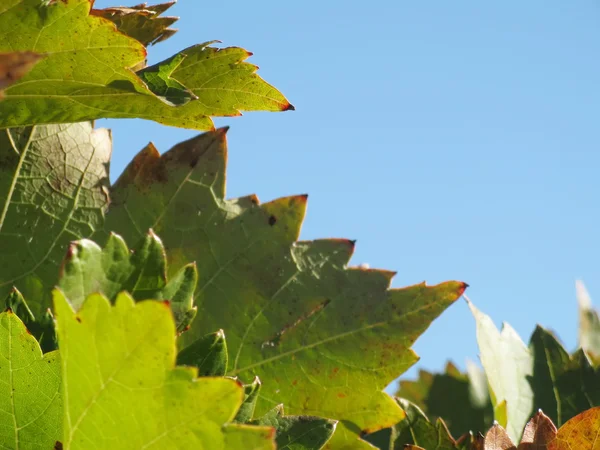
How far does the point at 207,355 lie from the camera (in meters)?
1.06

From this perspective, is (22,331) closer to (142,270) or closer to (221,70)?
(142,270)

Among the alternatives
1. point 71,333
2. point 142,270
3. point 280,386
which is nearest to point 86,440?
point 71,333

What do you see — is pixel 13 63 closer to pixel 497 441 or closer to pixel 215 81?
pixel 215 81

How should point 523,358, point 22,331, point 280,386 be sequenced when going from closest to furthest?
point 22,331
point 280,386
point 523,358

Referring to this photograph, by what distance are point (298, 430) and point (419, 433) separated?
0.39 m

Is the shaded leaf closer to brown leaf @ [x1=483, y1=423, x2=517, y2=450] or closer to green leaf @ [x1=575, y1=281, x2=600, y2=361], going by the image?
brown leaf @ [x1=483, y1=423, x2=517, y2=450]

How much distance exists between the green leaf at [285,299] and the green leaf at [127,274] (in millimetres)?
230

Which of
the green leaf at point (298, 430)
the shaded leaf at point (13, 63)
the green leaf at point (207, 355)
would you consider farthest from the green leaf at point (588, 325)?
the shaded leaf at point (13, 63)

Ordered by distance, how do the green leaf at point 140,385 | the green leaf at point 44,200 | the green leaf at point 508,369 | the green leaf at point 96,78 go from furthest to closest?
the green leaf at point 508,369, the green leaf at point 44,200, the green leaf at point 96,78, the green leaf at point 140,385

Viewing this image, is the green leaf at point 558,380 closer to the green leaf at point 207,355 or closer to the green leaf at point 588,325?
the green leaf at point 588,325

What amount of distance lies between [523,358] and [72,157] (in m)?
1.07

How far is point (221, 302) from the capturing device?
53.7 inches

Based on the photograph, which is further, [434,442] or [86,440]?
[434,442]

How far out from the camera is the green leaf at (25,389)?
1011mm
